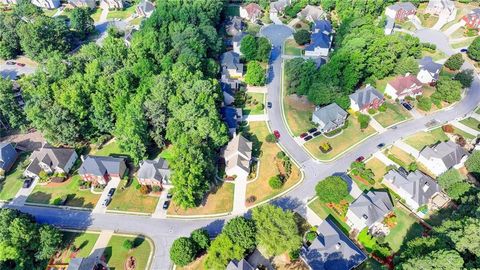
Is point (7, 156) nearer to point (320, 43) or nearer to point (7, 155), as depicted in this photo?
point (7, 155)

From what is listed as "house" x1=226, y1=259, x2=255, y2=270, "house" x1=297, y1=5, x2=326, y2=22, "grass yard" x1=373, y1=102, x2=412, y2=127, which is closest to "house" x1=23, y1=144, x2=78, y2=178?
"house" x1=226, y1=259, x2=255, y2=270

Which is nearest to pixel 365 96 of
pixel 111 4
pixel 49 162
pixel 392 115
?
pixel 392 115

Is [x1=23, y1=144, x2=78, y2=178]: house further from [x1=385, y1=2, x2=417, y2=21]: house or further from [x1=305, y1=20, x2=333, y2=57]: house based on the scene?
[x1=385, y1=2, x2=417, y2=21]: house

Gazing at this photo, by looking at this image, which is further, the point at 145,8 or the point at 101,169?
the point at 145,8

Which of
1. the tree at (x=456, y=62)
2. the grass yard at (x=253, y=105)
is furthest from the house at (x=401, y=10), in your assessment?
the grass yard at (x=253, y=105)

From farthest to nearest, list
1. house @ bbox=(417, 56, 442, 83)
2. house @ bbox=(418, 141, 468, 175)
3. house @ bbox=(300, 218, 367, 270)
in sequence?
house @ bbox=(417, 56, 442, 83), house @ bbox=(418, 141, 468, 175), house @ bbox=(300, 218, 367, 270)

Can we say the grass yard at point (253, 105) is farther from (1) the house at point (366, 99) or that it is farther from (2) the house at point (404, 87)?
(2) the house at point (404, 87)
